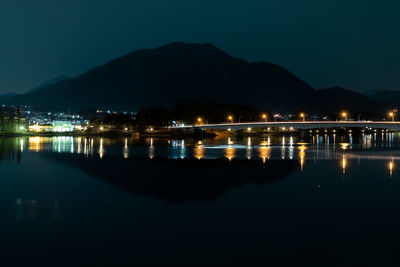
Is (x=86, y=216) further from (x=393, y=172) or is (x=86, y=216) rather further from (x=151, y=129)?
(x=151, y=129)

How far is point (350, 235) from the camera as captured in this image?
13.4 m

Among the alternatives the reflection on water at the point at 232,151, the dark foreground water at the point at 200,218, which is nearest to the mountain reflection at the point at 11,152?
the reflection on water at the point at 232,151

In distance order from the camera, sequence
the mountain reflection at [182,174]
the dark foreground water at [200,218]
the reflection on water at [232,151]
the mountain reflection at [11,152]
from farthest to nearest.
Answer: the reflection on water at [232,151] → the mountain reflection at [11,152] → the mountain reflection at [182,174] → the dark foreground water at [200,218]

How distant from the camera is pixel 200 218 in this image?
51.1 feet

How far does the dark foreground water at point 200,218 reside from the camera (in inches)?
456

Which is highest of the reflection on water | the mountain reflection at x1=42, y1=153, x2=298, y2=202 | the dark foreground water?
the reflection on water

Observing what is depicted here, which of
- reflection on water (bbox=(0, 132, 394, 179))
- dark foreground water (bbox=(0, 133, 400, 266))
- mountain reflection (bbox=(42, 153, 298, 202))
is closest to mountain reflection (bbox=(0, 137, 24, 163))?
reflection on water (bbox=(0, 132, 394, 179))

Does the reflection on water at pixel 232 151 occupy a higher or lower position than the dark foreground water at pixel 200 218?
higher

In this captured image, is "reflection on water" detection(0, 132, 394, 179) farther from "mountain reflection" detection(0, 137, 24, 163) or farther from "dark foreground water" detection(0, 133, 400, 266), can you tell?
"dark foreground water" detection(0, 133, 400, 266)

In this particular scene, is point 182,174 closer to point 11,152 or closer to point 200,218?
point 200,218

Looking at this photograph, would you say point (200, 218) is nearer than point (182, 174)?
Yes

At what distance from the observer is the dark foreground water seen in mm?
11570

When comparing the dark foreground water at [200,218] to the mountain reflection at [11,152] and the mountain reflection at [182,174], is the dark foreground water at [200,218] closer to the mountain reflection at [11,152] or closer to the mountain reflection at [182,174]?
the mountain reflection at [182,174]

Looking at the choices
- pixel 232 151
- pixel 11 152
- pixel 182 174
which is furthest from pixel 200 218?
pixel 11 152
